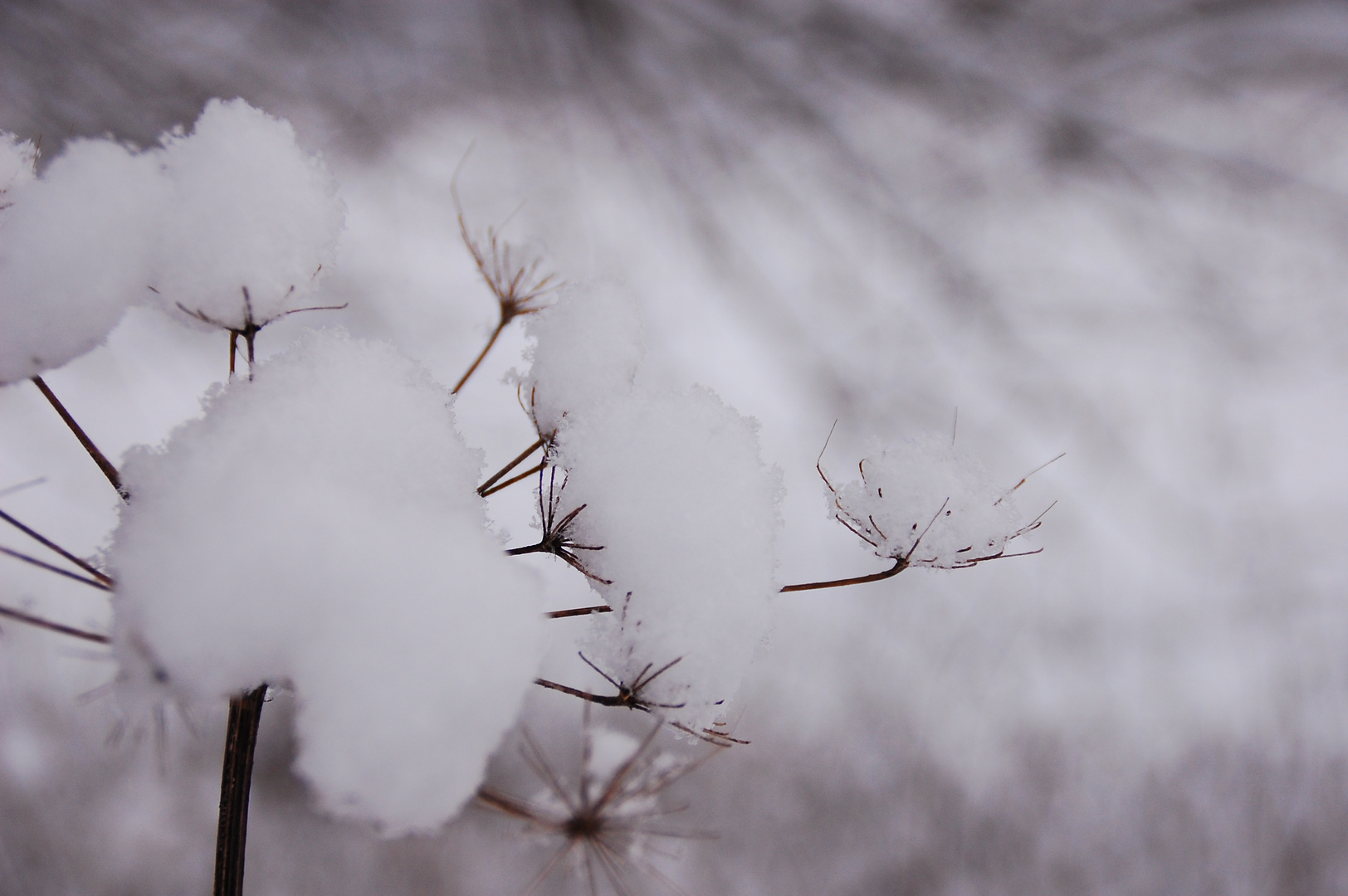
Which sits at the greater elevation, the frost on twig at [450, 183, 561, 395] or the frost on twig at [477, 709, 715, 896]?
the frost on twig at [450, 183, 561, 395]

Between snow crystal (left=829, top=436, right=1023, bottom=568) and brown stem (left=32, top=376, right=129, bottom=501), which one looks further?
snow crystal (left=829, top=436, right=1023, bottom=568)

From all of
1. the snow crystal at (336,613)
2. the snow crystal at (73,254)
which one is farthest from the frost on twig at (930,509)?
the snow crystal at (73,254)

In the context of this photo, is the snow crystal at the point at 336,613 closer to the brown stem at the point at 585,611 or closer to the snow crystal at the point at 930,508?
the brown stem at the point at 585,611

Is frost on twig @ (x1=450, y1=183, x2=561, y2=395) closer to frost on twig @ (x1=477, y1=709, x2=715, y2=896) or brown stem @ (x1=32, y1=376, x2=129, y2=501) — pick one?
brown stem @ (x1=32, y1=376, x2=129, y2=501)

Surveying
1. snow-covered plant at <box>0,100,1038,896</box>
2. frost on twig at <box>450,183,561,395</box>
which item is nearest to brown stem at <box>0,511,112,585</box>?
snow-covered plant at <box>0,100,1038,896</box>

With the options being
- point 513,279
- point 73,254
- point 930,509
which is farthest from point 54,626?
point 930,509

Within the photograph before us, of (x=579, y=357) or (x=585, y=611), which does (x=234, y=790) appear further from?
(x=579, y=357)
